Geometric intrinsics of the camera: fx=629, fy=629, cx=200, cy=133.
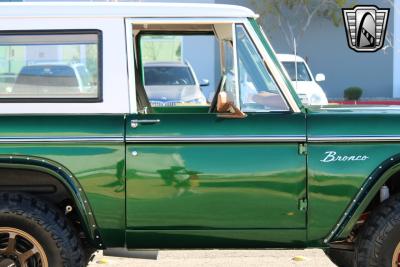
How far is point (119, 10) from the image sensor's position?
3725 millimetres

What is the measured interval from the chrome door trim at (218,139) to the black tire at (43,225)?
0.64 m

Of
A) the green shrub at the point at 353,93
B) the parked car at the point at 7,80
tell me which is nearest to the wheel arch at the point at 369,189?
the parked car at the point at 7,80

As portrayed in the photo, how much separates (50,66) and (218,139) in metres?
1.14

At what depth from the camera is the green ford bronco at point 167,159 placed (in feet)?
11.7

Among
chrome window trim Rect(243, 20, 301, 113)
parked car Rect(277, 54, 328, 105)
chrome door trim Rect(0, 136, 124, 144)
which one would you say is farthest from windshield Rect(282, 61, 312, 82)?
chrome door trim Rect(0, 136, 124, 144)

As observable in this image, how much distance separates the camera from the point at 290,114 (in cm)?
369

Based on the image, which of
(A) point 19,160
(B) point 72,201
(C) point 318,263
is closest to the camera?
(A) point 19,160

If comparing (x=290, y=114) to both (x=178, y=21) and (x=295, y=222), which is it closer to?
(x=295, y=222)

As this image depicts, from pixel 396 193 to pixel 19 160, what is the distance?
7.37 ft

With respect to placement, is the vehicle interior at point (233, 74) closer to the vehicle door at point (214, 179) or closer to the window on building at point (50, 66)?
the vehicle door at point (214, 179)

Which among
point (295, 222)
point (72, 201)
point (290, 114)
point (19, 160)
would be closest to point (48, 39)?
point (19, 160)

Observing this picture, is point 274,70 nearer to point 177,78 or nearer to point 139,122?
point 139,122

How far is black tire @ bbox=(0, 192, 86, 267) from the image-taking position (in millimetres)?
3602

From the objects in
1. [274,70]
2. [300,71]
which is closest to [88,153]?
[274,70]
